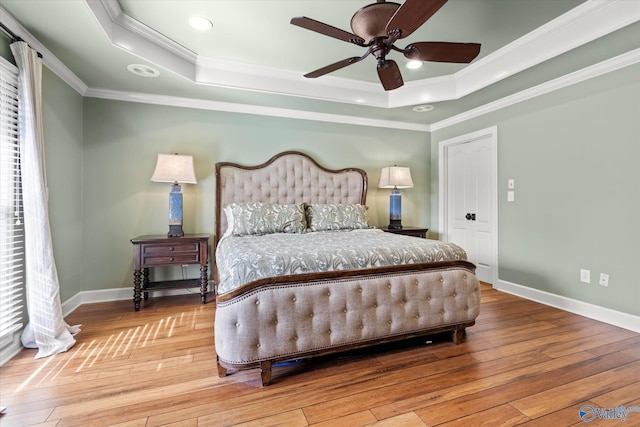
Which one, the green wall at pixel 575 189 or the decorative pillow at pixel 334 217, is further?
the decorative pillow at pixel 334 217

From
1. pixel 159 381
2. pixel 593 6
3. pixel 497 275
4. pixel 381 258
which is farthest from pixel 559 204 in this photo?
pixel 159 381

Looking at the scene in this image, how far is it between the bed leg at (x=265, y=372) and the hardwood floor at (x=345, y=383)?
48 millimetres

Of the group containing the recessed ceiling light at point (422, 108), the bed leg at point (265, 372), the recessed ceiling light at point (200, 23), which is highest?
the recessed ceiling light at point (200, 23)

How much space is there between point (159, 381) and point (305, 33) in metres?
2.90

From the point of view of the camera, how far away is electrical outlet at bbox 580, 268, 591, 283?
2.89 m

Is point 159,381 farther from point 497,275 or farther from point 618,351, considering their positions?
point 497,275

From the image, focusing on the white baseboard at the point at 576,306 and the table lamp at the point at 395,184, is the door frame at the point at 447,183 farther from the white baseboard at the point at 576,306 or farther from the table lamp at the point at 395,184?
the table lamp at the point at 395,184

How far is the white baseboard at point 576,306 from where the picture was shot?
2561mm

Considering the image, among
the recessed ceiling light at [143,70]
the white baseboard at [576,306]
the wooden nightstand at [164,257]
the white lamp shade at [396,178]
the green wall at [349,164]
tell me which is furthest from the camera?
the white lamp shade at [396,178]

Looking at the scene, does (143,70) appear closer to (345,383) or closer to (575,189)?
(345,383)

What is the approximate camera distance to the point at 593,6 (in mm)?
2205

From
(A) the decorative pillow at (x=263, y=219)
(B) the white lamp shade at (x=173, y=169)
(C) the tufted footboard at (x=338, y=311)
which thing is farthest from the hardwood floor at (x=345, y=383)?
(B) the white lamp shade at (x=173, y=169)

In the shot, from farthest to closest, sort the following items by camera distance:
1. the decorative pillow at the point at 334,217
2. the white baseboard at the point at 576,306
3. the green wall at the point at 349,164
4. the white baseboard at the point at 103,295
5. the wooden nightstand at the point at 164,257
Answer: the decorative pillow at the point at 334,217 < the white baseboard at the point at 103,295 < the wooden nightstand at the point at 164,257 < the green wall at the point at 349,164 < the white baseboard at the point at 576,306

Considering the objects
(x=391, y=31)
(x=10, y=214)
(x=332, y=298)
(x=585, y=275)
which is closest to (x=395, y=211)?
(x=585, y=275)
